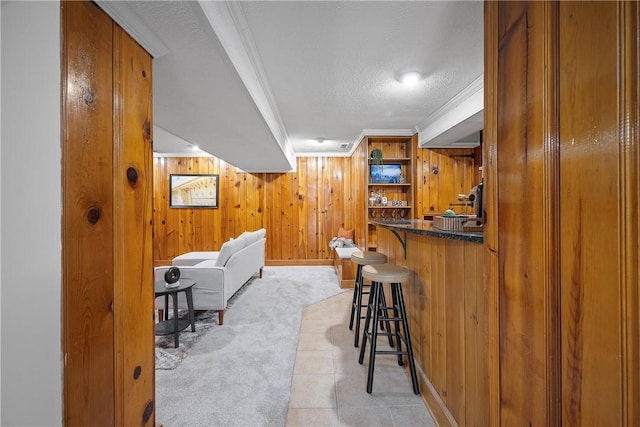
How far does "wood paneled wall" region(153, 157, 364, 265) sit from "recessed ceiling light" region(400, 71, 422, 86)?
10.7 ft

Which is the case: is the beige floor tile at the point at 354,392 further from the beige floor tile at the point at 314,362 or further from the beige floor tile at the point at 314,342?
the beige floor tile at the point at 314,342

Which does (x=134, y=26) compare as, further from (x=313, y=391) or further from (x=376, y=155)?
(x=376, y=155)

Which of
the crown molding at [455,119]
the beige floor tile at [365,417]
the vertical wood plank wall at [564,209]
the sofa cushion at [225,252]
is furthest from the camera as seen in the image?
the sofa cushion at [225,252]

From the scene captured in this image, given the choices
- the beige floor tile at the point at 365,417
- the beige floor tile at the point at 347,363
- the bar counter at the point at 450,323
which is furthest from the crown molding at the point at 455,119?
the beige floor tile at the point at 365,417

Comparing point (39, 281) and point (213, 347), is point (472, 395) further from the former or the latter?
point (213, 347)

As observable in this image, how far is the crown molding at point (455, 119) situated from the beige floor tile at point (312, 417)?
286cm

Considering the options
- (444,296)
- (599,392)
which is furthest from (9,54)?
(444,296)

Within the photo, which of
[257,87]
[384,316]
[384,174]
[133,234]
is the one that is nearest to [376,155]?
[384,174]

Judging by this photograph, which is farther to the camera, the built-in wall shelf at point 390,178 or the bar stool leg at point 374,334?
the built-in wall shelf at point 390,178

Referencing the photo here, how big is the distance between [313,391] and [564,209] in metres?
1.82

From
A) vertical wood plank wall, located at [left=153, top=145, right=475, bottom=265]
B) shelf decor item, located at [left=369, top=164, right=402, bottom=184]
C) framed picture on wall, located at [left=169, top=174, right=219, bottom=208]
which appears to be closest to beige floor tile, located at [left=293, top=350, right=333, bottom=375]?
shelf decor item, located at [left=369, top=164, right=402, bottom=184]

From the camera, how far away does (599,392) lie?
51 centimetres

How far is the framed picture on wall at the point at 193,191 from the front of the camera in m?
5.70

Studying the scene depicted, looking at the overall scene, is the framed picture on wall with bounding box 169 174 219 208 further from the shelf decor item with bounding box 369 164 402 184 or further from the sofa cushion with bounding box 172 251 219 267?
the shelf decor item with bounding box 369 164 402 184
